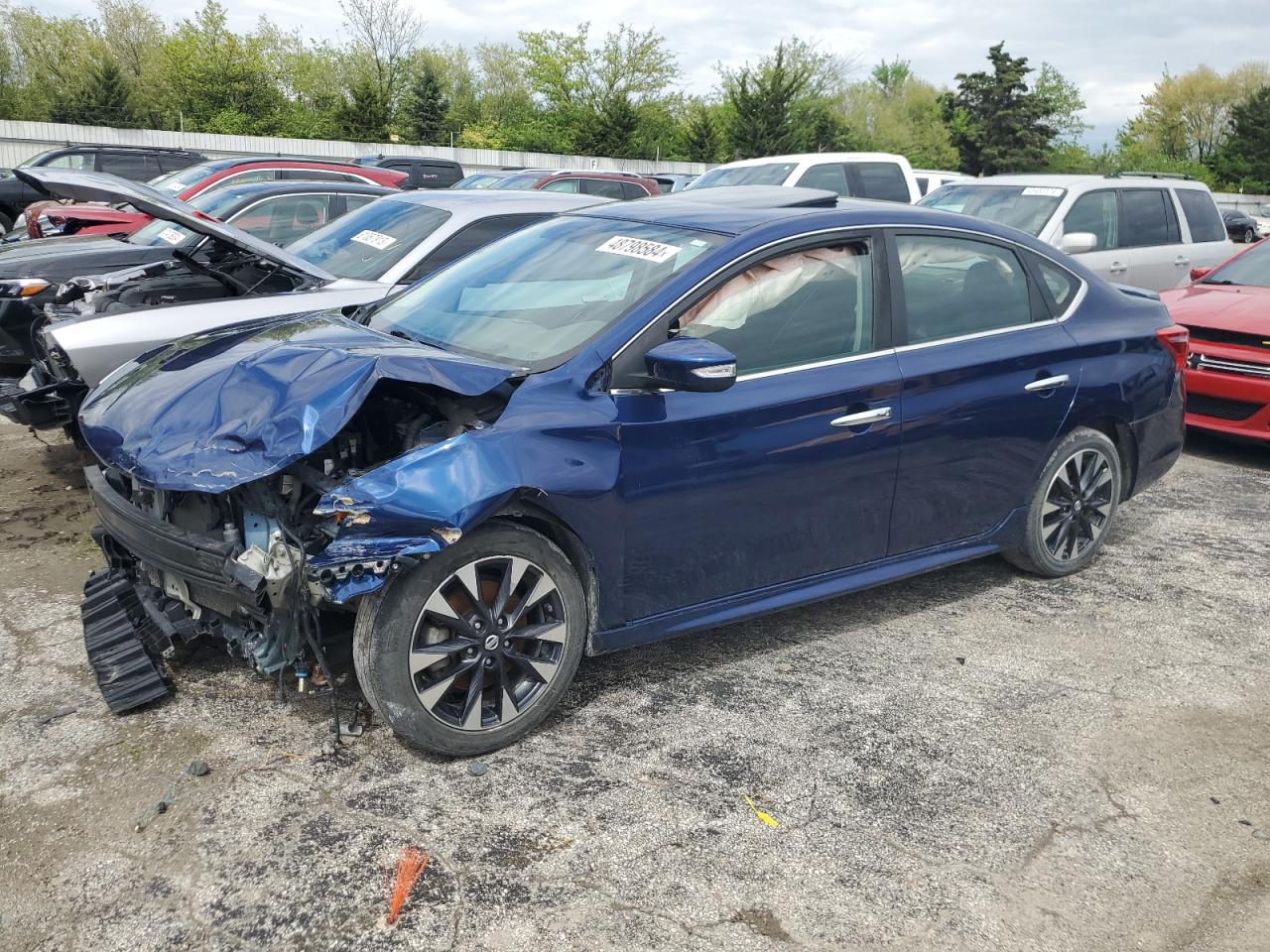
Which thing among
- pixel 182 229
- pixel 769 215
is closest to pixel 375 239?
pixel 182 229

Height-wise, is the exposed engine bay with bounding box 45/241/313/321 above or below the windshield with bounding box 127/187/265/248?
below

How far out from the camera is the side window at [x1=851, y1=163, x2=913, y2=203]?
473 inches

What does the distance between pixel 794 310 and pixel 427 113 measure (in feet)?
156

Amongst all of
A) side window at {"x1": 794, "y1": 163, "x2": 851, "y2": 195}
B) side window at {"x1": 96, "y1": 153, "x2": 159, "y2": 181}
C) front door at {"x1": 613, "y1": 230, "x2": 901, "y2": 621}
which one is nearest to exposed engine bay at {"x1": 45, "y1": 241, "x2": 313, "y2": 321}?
front door at {"x1": 613, "y1": 230, "x2": 901, "y2": 621}

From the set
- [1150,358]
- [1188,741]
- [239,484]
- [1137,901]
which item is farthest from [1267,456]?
[239,484]

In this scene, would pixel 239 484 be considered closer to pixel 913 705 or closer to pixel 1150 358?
pixel 913 705

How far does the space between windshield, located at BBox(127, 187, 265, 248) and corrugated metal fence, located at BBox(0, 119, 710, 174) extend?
25.4 metres

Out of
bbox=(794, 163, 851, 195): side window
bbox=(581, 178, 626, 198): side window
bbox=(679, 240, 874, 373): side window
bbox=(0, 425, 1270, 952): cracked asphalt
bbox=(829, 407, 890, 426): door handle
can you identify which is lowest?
bbox=(0, 425, 1270, 952): cracked asphalt

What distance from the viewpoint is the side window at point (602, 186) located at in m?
15.4

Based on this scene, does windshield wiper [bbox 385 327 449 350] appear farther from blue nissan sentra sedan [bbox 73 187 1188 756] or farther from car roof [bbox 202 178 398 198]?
car roof [bbox 202 178 398 198]

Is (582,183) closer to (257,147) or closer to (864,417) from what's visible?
(864,417)

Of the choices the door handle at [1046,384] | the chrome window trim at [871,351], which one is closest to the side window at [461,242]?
the chrome window trim at [871,351]

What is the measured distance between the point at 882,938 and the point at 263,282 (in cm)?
468

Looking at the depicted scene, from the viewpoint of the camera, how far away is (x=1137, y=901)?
9.32 feet
